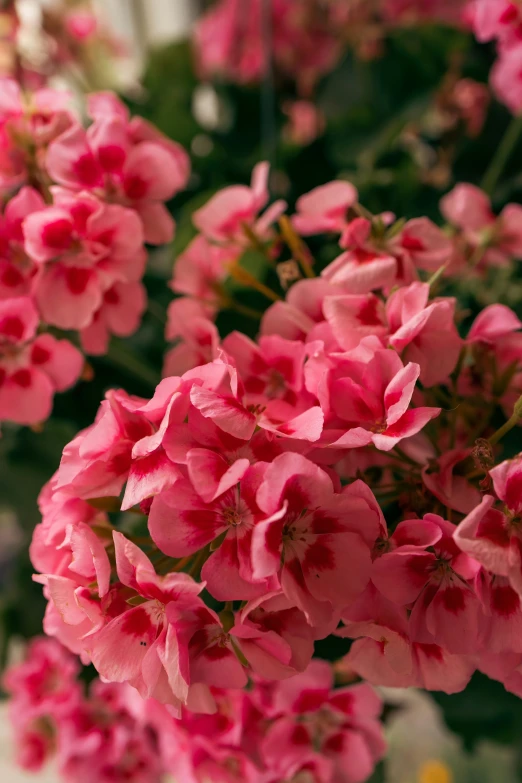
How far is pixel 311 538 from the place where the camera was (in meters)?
0.28

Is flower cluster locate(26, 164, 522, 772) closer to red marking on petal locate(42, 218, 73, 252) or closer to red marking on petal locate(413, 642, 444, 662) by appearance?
red marking on petal locate(413, 642, 444, 662)

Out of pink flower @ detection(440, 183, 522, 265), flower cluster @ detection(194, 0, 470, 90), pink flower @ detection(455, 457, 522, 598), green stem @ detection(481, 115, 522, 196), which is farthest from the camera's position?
flower cluster @ detection(194, 0, 470, 90)

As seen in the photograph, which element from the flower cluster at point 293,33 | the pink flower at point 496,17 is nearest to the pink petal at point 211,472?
the pink flower at point 496,17

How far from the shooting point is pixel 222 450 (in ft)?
0.91

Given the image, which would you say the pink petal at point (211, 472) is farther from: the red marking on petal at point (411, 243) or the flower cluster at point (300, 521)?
the red marking on petal at point (411, 243)

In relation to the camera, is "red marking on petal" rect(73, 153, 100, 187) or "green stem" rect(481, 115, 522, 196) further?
"green stem" rect(481, 115, 522, 196)

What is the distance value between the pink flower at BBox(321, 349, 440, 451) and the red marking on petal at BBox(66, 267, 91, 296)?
16 centimetres

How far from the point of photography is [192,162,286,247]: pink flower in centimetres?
43

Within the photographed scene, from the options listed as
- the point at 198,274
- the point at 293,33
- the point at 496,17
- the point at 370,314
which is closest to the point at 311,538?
the point at 370,314

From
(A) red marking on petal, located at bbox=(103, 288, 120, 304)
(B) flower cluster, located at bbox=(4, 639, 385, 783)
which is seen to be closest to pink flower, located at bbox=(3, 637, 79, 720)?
(B) flower cluster, located at bbox=(4, 639, 385, 783)

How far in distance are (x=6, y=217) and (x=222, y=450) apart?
20cm

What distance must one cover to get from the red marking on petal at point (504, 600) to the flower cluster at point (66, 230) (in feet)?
0.83

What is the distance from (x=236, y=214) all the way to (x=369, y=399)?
0.20 metres

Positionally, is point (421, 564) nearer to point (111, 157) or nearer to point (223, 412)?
point (223, 412)
